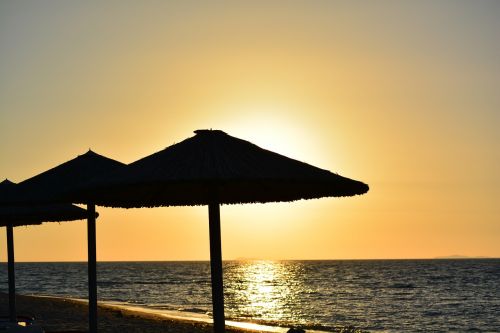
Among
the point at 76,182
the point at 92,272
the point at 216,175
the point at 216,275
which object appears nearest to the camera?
the point at 216,175

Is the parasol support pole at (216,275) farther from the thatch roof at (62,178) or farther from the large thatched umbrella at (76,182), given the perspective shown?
the large thatched umbrella at (76,182)

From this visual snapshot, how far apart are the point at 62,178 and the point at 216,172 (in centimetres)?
460

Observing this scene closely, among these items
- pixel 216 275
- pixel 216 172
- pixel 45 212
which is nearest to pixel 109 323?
pixel 45 212

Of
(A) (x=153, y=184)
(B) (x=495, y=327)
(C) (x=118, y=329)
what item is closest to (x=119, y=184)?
(A) (x=153, y=184)

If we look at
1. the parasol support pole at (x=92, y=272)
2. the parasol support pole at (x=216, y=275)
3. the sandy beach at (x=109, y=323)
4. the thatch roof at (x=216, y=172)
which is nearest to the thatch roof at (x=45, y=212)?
the parasol support pole at (x=92, y=272)

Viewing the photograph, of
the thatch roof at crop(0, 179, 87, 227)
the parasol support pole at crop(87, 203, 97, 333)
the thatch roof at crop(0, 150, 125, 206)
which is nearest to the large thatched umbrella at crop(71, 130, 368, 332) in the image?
the thatch roof at crop(0, 150, 125, 206)

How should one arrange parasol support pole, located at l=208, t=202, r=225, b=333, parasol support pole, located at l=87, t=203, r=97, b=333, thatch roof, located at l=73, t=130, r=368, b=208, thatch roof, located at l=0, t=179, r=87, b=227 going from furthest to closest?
thatch roof, located at l=0, t=179, r=87, b=227 → parasol support pole, located at l=87, t=203, r=97, b=333 → parasol support pole, located at l=208, t=202, r=225, b=333 → thatch roof, located at l=73, t=130, r=368, b=208

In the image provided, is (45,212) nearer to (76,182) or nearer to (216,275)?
(76,182)

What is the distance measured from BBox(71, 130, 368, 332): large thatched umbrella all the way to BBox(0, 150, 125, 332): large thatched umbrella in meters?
2.09

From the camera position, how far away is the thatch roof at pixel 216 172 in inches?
313

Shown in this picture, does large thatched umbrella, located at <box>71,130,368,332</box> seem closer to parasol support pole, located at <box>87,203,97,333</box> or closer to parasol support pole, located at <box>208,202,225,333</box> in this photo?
parasol support pole, located at <box>208,202,225,333</box>

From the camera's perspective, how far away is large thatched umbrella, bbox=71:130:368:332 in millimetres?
7973

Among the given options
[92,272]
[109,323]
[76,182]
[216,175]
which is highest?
[76,182]

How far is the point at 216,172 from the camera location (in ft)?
26.1
